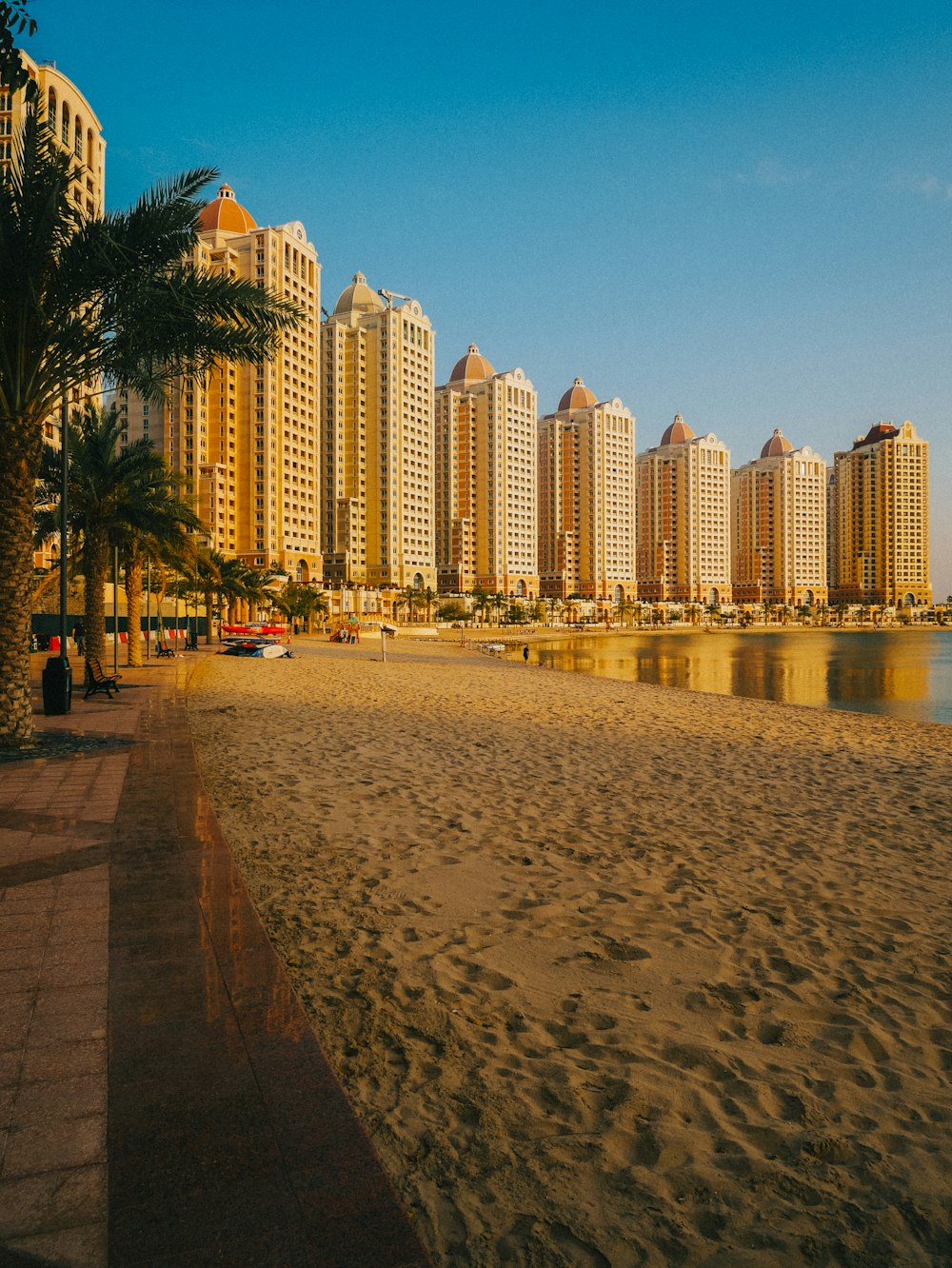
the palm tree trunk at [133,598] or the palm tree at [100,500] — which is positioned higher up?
the palm tree at [100,500]

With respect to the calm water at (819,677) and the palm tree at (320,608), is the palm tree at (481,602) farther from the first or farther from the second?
the calm water at (819,677)

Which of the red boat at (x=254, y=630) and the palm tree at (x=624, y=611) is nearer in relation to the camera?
the red boat at (x=254, y=630)

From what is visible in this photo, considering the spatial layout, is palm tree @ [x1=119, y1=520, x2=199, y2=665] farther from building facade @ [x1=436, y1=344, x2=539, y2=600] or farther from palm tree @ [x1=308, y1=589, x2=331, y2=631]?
building facade @ [x1=436, y1=344, x2=539, y2=600]

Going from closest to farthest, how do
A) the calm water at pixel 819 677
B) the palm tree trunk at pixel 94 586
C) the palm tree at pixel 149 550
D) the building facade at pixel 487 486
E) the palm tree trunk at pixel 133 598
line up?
the palm tree trunk at pixel 94 586 → the palm tree at pixel 149 550 → the palm tree trunk at pixel 133 598 → the calm water at pixel 819 677 → the building facade at pixel 487 486

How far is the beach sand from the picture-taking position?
282cm

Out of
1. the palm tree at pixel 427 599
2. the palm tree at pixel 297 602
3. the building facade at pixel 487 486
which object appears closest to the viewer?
the palm tree at pixel 297 602

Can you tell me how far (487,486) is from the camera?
17212 centimetres

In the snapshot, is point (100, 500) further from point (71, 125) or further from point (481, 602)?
point (481, 602)

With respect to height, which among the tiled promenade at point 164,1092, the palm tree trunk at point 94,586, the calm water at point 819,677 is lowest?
the calm water at point 819,677

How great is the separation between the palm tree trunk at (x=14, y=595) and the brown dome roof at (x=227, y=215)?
450ft

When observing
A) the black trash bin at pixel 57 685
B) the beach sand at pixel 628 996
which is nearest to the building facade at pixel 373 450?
the black trash bin at pixel 57 685

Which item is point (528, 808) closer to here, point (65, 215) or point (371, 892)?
point (371, 892)

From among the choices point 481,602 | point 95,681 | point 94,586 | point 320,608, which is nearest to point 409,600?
point 481,602

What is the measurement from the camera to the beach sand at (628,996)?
111 inches
